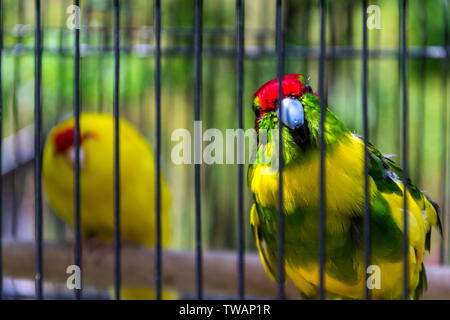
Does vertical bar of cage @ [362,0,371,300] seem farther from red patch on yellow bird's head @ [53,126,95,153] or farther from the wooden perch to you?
red patch on yellow bird's head @ [53,126,95,153]

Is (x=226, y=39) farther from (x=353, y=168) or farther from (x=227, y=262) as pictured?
(x=353, y=168)

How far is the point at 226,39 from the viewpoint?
8.46 ft

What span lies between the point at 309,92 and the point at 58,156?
0.90 metres

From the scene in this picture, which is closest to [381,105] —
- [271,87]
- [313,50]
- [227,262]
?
[313,50]

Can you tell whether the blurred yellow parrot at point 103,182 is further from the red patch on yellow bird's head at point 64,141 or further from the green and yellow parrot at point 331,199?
the green and yellow parrot at point 331,199

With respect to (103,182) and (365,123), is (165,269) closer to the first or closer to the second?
(103,182)

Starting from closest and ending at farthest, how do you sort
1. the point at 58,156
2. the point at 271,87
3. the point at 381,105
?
the point at 271,87 → the point at 58,156 → the point at 381,105

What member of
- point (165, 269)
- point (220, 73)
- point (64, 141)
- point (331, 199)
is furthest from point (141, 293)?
point (220, 73)

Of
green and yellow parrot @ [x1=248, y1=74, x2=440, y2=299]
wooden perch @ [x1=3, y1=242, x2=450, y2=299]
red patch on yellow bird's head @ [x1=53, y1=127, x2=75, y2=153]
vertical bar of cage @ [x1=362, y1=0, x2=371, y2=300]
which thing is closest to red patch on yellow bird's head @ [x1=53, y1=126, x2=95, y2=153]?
red patch on yellow bird's head @ [x1=53, y1=127, x2=75, y2=153]

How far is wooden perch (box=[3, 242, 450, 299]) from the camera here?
1.39 meters

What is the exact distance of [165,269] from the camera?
4.72 ft

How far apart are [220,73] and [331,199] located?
1511 mm

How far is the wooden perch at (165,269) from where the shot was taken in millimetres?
1390

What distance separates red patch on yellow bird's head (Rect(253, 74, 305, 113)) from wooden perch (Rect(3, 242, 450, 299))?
576 mm
